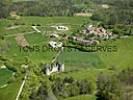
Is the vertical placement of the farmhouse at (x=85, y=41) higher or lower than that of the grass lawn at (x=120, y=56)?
higher

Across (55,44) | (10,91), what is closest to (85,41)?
(55,44)

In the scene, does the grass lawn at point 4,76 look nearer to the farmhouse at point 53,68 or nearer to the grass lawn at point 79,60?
the farmhouse at point 53,68

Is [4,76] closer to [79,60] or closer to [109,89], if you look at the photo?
[79,60]

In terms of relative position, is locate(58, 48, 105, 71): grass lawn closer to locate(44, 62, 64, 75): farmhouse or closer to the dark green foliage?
locate(44, 62, 64, 75): farmhouse

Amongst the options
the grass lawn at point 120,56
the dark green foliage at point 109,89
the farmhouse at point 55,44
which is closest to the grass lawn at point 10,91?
the dark green foliage at point 109,89

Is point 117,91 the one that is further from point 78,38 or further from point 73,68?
point 78,38

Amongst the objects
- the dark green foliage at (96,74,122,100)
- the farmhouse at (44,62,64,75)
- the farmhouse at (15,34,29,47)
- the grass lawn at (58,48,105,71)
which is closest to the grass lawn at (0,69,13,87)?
the farmhouse at (44,62,64,75)

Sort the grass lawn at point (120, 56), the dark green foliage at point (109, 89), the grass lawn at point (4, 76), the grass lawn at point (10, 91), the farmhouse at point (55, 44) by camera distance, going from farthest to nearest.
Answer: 1. the farmhouse at point (55, 44)
2. the grass lawn at point (120, 56)
3. the grass lawn at point (4, 76)
4. the grass lawn at point (10, 91)
5. the dark green foliage at point (109, 89)

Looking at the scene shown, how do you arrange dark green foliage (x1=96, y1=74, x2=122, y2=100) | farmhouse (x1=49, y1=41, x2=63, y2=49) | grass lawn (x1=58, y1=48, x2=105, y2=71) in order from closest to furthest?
dark green foliage (x1=96, y1=74, x2=122, y2=100) → grass lawn (x1=58, y1=48, x2=105, y2=71) → farmhouse (x1=49, y1=41, x2=63, y2=49)

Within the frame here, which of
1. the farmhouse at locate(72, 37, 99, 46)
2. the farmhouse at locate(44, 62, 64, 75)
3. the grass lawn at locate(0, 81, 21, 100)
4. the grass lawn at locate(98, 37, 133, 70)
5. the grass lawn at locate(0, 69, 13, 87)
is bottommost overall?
the grass lawn at locate(98, 37, 133, 70)
